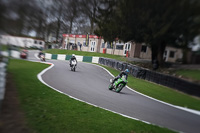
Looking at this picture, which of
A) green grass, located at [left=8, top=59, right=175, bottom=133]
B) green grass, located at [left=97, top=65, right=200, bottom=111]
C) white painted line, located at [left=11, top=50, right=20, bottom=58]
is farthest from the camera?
green grass, located at [left=8, top=59, right=175, bottom=133]

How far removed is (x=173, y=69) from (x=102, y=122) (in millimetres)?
4612

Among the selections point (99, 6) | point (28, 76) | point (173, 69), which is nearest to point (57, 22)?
point (99, 6)

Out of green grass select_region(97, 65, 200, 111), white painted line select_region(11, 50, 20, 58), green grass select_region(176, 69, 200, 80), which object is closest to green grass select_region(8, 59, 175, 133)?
white painted line select_region(11, 50, 20, 58)

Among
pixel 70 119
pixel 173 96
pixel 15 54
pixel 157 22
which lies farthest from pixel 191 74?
pixel 70 119

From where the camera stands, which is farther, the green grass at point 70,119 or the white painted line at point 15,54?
the green grass at point 70,119

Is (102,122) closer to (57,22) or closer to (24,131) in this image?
(24,131)

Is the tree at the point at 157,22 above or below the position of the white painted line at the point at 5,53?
above

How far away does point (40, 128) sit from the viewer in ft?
13.2

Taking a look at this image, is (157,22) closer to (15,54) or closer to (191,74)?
(191,74)

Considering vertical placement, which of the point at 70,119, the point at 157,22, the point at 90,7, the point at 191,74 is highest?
the point at 90,7

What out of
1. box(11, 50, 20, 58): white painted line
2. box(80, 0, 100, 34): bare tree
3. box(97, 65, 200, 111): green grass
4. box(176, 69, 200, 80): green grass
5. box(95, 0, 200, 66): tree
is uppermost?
box(80, 0, 100, 34): bare tree

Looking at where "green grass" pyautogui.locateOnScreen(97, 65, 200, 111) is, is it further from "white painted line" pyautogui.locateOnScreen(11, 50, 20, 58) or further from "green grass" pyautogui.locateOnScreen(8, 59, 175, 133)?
"green grass" pyautogui.locateOnScreen(8, 59, 175, 133)

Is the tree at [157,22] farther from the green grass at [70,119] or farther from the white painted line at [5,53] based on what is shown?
the green grass at [70,119]

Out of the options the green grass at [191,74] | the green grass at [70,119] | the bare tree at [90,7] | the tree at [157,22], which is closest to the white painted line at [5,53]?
the bare tree at [90,7]
